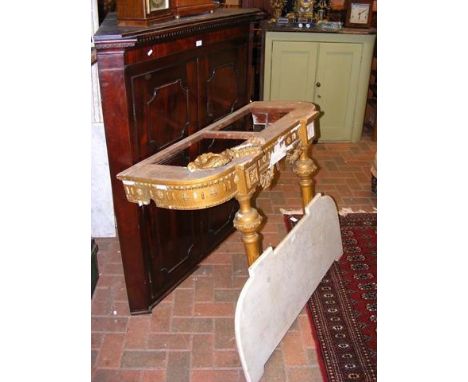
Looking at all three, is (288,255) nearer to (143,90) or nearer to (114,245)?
(143,90)

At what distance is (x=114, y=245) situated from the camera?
3328 mm

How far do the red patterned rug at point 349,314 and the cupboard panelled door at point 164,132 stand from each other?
875 mm

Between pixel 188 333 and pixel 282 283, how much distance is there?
24.7 inches

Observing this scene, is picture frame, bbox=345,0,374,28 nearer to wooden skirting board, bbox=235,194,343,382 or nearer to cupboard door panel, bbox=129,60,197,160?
wooden skirting board, bbox=235,194,343,382

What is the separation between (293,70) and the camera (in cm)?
501

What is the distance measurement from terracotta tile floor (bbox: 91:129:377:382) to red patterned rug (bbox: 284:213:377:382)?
0.08 metres

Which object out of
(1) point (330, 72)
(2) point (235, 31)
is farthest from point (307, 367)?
(1) point (330, 72)

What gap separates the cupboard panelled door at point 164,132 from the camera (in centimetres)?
219

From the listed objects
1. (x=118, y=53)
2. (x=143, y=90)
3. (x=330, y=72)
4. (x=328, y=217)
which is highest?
(x=118, y=53)

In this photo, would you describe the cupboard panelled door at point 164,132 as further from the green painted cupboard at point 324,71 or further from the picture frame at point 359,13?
the picture frame at point 359,13

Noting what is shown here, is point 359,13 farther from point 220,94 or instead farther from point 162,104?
point 162,104

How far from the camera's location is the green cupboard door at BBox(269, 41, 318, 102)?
16.1 feet

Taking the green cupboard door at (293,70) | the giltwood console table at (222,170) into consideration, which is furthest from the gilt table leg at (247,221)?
the green cupboard door at (293,70)

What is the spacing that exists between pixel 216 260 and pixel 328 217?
85cm
